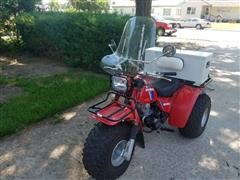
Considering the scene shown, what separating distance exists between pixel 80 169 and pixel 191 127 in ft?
5.07

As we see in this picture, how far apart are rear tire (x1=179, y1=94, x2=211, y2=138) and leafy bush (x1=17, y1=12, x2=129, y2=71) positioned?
315cm

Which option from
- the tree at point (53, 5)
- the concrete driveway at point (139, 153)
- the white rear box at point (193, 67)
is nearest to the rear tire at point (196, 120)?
the concrete driveway at point (139, 153)

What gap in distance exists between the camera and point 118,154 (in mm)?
3043

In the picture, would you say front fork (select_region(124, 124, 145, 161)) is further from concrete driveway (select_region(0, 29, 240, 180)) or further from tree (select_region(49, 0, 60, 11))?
tree (select_region(49, 0, 60, 11))

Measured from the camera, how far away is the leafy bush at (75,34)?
659 centimetres

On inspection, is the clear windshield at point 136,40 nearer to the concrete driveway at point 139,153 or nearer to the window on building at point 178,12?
the concrete driveway at point 139,153

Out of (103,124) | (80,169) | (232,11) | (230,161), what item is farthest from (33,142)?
(232,11)

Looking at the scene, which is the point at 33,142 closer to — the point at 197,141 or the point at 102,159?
the point at 102,159

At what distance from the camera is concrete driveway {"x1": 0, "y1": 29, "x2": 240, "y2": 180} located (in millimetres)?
3117

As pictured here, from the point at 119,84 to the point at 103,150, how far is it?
26.8 inches

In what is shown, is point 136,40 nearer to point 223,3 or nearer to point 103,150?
point 103,150

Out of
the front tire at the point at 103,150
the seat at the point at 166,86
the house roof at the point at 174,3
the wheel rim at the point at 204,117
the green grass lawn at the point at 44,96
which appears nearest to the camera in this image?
the front tire at the point at 103,150

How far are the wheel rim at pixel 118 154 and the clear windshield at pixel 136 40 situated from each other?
3.03 feet

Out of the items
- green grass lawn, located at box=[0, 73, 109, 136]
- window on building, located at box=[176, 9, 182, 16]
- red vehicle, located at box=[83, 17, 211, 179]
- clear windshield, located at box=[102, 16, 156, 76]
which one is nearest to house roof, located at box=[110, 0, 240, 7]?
window on building, located at box=[176, 9, 182, 16]
